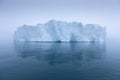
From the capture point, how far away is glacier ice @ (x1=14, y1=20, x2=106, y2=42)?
3172 cm

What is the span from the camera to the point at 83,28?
32594mm

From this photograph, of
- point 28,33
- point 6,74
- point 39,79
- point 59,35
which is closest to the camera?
point 39,79

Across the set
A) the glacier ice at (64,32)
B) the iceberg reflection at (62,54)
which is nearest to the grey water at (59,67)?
the iceberg reflection at (62,54)

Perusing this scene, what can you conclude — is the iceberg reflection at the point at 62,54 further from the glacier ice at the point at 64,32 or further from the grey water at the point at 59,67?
the glacier ice at the point at 64,32

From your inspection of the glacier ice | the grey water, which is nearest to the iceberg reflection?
the grey water

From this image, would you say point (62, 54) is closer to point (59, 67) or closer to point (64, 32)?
point (59, 67)

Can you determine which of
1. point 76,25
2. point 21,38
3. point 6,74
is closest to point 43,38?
point 21,38

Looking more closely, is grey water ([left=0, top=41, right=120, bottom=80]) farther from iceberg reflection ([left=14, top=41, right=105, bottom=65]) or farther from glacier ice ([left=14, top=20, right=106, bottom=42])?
glacier ice ([left=14, top=20, right=106, bottom=42])

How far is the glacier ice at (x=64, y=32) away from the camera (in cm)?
3172

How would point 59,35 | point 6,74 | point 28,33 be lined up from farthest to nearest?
point 28,33, point 59,35, point 6,74

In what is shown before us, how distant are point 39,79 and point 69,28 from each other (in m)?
26.1

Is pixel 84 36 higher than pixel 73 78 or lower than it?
higher

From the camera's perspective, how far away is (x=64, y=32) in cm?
3153

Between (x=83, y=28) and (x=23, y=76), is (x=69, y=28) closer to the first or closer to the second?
(x=83, y=28)
